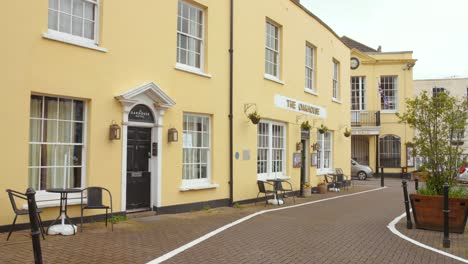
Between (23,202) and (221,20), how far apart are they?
767 cm

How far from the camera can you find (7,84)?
8.49 meters

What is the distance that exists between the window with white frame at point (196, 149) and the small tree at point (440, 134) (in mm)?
5589

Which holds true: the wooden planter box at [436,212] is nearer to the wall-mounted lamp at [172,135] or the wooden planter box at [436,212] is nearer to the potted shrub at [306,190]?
the wall-mounted lamp at [172,135]

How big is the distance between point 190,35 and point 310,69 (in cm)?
824

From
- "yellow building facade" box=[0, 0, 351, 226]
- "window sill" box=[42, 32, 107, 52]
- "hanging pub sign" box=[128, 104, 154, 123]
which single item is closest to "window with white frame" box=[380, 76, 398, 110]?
"yellow building facade" box=[0, 0, 351, 226]

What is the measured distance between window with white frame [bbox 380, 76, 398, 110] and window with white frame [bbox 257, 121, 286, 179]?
18564 mm

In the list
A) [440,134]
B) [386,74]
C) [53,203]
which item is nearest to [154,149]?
[53,203]

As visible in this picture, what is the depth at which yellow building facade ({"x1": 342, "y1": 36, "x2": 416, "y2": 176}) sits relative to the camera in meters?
32.7

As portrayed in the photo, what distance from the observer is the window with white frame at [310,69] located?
19406 mm

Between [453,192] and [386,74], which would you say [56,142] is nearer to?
[453,192]

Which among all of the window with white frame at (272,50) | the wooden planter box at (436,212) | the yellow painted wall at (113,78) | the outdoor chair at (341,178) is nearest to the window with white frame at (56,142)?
the yellow painted wall at (113,78)

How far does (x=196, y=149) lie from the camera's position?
42.4 ft

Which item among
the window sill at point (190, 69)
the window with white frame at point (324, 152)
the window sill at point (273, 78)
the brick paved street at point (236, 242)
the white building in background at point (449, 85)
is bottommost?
the brick paved street at point (236, 242)

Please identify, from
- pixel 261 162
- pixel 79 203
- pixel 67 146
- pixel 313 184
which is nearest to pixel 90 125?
pixel 67 146
